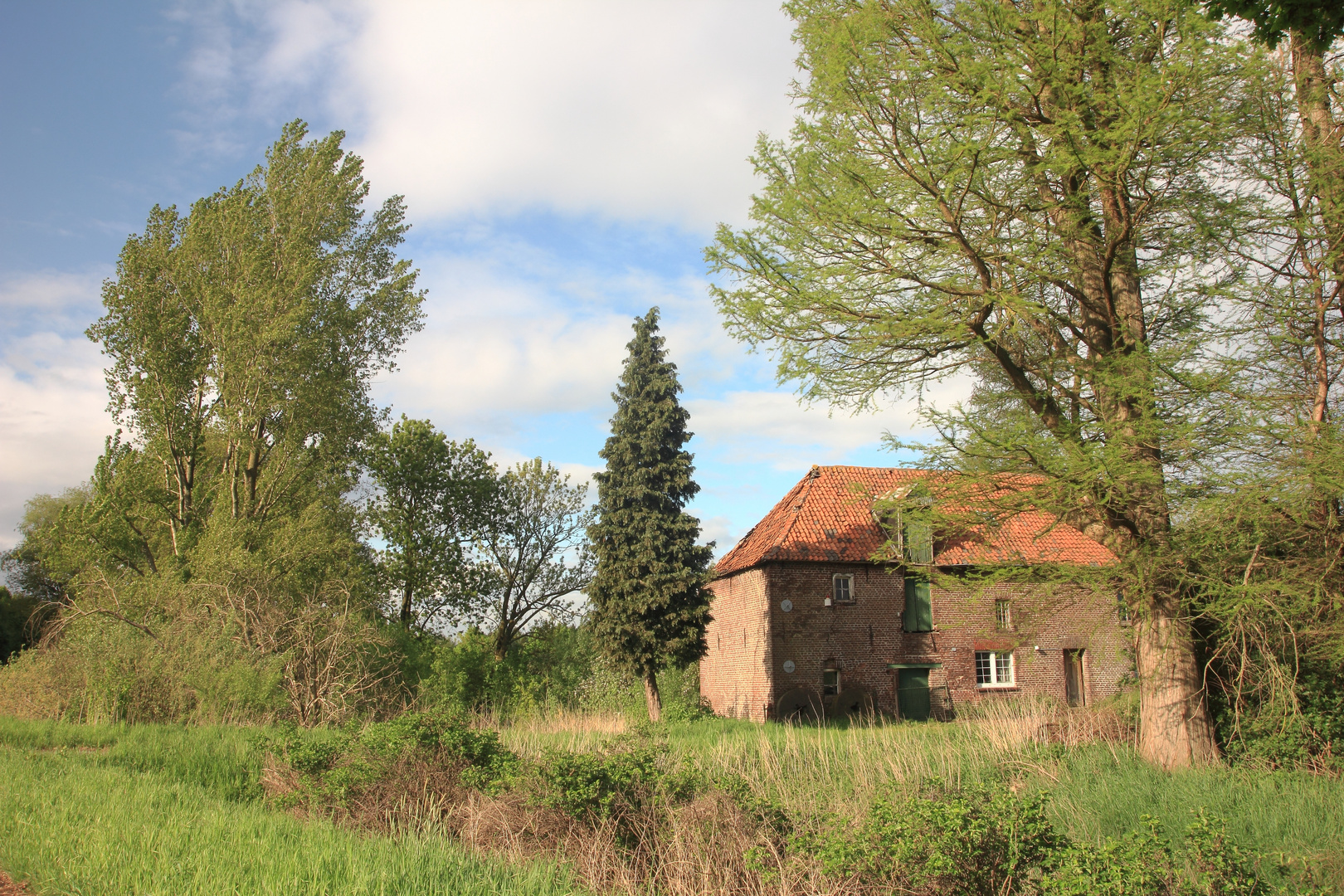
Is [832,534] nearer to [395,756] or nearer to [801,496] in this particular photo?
[801,496]

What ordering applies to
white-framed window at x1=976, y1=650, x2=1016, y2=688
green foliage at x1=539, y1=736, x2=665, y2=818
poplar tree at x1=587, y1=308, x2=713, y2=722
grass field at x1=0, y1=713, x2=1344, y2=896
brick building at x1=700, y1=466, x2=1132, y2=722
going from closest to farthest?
grass field at x1=0, y1=713, x2=1344, y2=896 < green foliage at x1=539, y1=736, x2=665, y2=818 < poplar tree at x1=587, y1=308, x2=713, y2=722 < brick building at x1=700, y1=466, x2=1132, y2=722 < white-framed window at x1=976, y1=650, x2=1016, y2=688

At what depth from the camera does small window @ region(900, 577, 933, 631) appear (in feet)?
75.6

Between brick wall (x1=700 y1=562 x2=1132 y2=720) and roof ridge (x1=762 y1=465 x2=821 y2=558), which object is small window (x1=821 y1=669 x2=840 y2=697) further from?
roof ridge (x1=762 y1=465 x2=821 y2=558)

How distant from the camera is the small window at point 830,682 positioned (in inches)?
870

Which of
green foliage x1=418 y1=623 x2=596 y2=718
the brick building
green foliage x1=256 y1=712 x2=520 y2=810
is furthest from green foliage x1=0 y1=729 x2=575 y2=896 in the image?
the brick building

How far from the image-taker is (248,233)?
22.2m

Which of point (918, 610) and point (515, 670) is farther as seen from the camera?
point (515, 670)

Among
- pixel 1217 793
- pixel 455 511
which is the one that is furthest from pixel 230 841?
pixel 455 511

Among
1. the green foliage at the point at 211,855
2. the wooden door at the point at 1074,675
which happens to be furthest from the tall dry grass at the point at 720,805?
the wooden door at the point at 1074,675

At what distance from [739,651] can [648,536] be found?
653cm

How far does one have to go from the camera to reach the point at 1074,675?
78.6 ft

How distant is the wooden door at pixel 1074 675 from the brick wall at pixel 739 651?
9593mm

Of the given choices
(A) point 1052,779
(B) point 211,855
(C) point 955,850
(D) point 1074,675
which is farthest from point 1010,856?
(D) point 1074,675

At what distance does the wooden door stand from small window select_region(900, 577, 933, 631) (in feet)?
15.5
